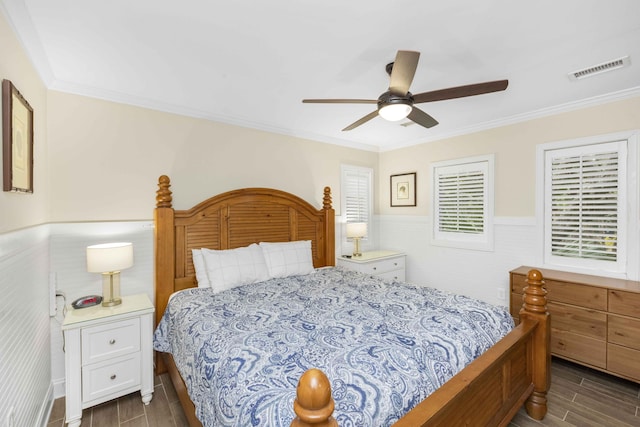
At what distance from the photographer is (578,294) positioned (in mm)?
2549

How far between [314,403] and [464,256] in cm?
341

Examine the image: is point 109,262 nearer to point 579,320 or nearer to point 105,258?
point 105,258

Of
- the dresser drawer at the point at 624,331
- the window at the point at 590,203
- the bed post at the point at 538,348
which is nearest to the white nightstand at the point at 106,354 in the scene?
the bed post at the point at 538,348

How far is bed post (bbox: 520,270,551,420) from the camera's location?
1.94 meters

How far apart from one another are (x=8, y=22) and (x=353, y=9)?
181cm

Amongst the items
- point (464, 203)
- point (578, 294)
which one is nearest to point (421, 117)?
point (464, 203)

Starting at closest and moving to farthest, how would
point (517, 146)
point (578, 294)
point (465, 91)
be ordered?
point (465, 91)
point (578, 294)
point (517, 146)

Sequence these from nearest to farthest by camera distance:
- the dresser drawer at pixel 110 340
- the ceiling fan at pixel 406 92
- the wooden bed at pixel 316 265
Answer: the wooden bed at pixel 316 265 → the ceiling fan at pixel 406 92 → the dresser drawer at pixel 110 340

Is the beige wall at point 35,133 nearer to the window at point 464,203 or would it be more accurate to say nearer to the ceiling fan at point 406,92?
the ceiling fan at point 406,92

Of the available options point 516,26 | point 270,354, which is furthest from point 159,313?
point 516,26

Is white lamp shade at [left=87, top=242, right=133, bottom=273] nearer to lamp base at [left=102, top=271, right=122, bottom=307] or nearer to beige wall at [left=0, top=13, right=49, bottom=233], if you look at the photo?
lamp base at [left=102, top=271, right=122, bottom=307]

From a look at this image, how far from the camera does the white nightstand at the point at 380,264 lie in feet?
12.4

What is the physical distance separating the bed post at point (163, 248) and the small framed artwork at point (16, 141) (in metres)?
0.89

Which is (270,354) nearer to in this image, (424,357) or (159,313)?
(424,357)
